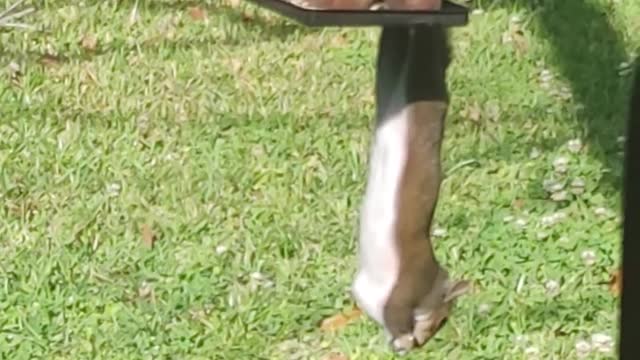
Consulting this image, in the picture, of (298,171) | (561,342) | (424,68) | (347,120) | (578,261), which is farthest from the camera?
(347,120)

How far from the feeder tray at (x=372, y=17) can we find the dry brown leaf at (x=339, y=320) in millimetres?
2153

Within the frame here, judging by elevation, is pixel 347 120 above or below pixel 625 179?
below

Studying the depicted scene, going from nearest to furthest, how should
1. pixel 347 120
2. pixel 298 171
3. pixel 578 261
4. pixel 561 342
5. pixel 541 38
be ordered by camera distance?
pixel 561 342 < pixel 578 261 < pixel 298 171 < pixel 347 120 < pixel 541 38

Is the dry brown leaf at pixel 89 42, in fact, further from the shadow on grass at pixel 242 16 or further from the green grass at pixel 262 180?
the shadow on grass at pixel 242 16

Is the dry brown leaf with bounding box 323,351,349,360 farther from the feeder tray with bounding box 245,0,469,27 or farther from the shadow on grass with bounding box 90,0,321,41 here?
the feeder tray with bounding box 245,0,469,27

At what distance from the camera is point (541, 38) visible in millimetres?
5203

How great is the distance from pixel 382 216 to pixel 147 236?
2.38m

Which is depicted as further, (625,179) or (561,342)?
(561,342)

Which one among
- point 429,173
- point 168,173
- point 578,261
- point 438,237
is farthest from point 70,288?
point 429,173

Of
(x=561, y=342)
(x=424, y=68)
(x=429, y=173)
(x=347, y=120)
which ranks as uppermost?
(x=424, y=68)

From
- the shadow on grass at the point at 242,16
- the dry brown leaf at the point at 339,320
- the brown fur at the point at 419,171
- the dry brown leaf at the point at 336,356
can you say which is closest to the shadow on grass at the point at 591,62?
the shadow on grass at the point at 242,16

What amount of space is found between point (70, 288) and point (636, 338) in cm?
262

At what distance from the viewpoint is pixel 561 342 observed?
3703 mm

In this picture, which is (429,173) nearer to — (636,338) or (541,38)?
(636,338)
